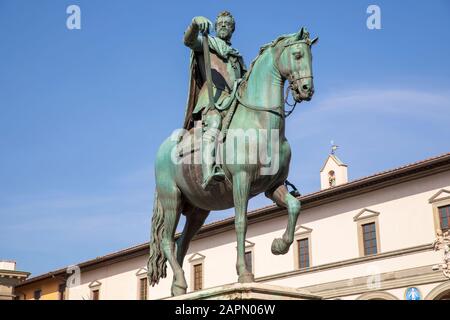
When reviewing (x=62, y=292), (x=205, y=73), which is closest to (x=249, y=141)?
(x=205, y=73)

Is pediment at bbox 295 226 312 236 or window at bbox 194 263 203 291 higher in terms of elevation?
pediment at bbox 295 226 312 236

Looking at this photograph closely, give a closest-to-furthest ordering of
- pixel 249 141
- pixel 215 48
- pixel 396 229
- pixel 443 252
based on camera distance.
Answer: pixel 249 141 < pixel 215 48 < pixel 443 252 < pixel 396 229

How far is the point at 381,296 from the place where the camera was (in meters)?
34.2

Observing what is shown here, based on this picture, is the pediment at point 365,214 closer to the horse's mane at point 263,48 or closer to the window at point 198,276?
the window at point 198,276

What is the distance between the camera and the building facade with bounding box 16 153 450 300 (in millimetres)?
32594

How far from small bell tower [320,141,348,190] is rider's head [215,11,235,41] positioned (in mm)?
42961

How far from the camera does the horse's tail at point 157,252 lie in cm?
959

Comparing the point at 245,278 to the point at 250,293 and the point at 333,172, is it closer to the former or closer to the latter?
the point at 250,293

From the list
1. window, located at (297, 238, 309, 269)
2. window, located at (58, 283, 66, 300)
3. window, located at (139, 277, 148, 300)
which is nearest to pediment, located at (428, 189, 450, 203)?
window, located at (297, 238, 309, 269)

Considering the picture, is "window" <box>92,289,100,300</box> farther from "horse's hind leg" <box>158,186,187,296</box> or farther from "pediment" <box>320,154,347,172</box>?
"horse's hind leg" <box>158,186,187,296</box>

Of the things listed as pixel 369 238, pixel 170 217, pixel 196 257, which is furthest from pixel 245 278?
pixel 196 257

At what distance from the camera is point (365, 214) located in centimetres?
3556
